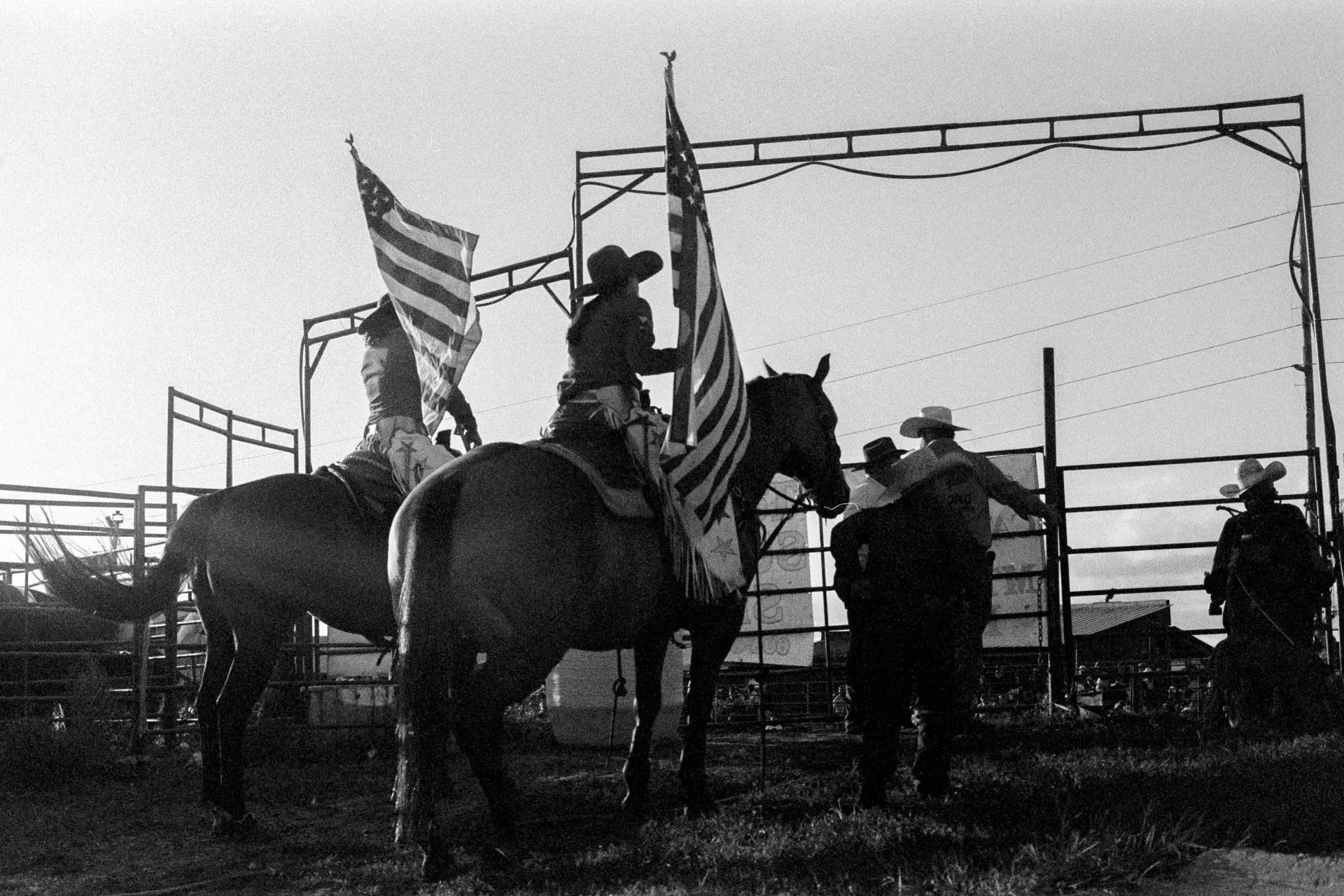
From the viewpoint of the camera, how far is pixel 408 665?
6016mm

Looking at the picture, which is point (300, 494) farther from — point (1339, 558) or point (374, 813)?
point (1339, 558)

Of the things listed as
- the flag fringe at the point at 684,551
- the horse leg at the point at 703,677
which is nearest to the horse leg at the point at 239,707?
the horse leg at the point at 703,677

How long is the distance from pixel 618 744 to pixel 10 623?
282 inches

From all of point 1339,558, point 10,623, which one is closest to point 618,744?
point 1339,558

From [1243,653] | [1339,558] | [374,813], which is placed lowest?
[374,813]

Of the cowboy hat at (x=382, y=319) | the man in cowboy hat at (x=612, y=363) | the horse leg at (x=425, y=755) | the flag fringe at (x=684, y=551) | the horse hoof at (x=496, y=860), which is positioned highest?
the cowboy hat at (x=382, y=319)

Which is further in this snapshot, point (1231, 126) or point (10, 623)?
point (10, 623)

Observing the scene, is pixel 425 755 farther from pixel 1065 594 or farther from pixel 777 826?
pixel 1065 594

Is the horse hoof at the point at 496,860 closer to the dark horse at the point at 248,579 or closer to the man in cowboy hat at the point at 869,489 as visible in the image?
the man in cowboy hat at the point at 869,489

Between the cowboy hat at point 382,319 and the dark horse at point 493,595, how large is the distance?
297cm

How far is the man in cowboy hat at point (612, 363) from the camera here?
23.3 feet

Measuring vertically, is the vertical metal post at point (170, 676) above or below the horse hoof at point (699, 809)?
above

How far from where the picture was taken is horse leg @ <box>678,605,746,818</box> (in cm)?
734

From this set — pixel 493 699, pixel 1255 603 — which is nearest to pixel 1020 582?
pixel 1255 603
